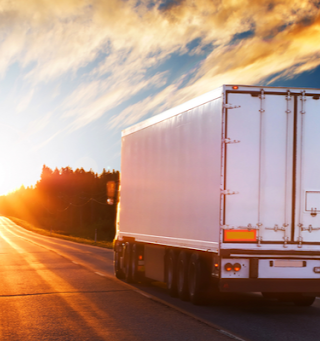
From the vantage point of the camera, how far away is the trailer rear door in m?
9.40

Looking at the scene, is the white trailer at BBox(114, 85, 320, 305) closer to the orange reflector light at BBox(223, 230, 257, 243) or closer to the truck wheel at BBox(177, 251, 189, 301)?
the orange reflector light at BBox(223, 230, 257, 243)

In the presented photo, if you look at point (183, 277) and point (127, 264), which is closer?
point (183, 277)

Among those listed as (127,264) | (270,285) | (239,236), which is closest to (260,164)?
(239,236)

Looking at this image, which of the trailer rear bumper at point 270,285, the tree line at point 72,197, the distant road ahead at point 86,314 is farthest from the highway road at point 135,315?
the tree line at point 72,197

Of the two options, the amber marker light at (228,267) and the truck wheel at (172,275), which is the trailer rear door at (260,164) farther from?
the truck wheel at (172,275)

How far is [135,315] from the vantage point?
9430 mm

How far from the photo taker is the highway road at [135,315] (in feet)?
25.7

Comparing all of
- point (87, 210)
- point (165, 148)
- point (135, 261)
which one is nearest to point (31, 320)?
point (165, 148)

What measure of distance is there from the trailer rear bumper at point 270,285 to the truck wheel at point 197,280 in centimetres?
106

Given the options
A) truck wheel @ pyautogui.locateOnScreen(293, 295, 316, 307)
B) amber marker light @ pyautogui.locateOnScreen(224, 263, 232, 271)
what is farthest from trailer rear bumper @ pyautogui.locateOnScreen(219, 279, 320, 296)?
truck wheel @ pyautogui.locateOnScreen(293, 295, 316, 307)

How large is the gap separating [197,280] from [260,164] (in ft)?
8.33

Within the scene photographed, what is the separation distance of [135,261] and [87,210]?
13305 cm

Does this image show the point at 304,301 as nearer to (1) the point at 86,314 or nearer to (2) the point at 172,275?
(2) the point at 172,275

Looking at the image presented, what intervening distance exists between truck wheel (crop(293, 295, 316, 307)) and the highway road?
141mm
